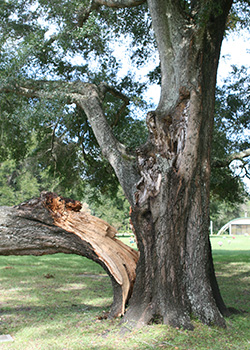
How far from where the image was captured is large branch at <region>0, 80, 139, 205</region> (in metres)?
6.41

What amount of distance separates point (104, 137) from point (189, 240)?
8.72 ft

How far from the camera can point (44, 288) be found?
8570 mm

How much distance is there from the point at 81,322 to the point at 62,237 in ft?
4.30

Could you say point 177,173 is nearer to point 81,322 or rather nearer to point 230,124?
point 81,322

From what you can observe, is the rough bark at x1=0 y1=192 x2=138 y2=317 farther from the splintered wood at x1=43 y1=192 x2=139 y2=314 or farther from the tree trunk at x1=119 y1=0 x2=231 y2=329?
the tree trunk at x1=119 y1=0 x2=231 y2=329

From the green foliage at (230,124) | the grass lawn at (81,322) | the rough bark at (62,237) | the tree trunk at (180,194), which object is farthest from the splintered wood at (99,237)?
the green foliage at (230,124)

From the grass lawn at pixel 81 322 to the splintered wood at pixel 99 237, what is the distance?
72 cm

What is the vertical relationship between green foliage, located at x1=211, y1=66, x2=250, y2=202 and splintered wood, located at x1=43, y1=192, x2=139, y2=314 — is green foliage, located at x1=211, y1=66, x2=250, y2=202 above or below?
above

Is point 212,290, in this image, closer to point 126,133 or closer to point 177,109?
point 177,109

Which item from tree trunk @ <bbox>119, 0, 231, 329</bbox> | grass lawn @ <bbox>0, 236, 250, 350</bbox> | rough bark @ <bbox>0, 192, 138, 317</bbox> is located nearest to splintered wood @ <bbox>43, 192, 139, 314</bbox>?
rough bark @ <bbox>0, 192, 138, 317</bbox>

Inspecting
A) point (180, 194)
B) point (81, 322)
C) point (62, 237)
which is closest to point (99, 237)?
point (62, 237)

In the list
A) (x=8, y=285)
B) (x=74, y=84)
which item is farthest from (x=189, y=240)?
→ (x=8, y=285)

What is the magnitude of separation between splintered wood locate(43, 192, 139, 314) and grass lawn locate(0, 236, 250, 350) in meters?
0.72

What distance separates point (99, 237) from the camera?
5832 millimetres
